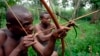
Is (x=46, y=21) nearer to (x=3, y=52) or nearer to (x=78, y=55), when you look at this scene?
(x=78, y=55)

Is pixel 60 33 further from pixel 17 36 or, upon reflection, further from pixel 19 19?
pixel 17 36

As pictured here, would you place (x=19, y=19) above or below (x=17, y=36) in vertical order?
above

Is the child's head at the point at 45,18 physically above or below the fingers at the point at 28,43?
below

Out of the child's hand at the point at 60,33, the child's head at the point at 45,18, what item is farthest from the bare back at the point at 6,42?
the child's head at the point at 45,18

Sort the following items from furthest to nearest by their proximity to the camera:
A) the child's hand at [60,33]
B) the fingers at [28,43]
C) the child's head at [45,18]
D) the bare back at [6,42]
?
the child's head at [45,18], the bare back at [6,42], the fingers at [28,43], the child's hand at [60,33]

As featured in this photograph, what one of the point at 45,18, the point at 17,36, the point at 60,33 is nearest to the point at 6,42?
the point at 17,36

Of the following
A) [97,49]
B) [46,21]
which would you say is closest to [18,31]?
[46,21]

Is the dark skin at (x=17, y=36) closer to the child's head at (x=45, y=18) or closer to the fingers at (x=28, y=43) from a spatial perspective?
the fingers at (x=28, y=43)

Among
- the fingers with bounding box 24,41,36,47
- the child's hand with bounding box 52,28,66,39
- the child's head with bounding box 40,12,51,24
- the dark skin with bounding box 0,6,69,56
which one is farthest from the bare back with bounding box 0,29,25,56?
the child's head with bounding box 40,12,51,24

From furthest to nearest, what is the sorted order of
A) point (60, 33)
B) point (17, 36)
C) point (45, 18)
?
point (45, 18) < point (17, 36) < point (60, 33)

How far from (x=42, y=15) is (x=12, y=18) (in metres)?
3.31

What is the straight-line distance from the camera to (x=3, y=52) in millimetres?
1818

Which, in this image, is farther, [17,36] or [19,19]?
[17,36]

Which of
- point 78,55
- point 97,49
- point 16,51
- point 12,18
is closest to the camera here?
point 16,51
